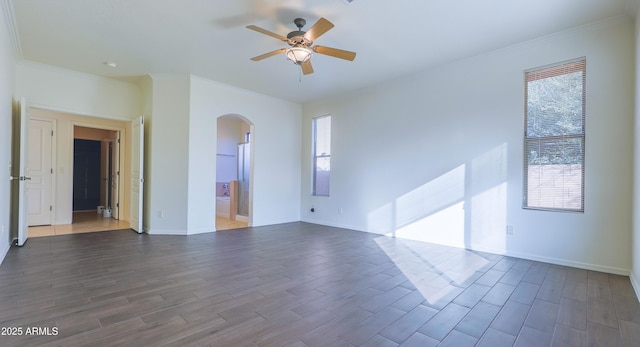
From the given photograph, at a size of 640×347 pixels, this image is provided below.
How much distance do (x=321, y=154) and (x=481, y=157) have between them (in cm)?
341

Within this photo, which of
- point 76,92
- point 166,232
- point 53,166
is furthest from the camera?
point 53,166

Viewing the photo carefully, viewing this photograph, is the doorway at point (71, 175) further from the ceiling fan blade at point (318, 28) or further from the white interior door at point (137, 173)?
the ceiling fan blade at point (318, 28)

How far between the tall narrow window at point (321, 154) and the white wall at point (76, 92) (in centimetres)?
361

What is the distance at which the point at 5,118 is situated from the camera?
11.7ft

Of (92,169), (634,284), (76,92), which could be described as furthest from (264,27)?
(92,169)

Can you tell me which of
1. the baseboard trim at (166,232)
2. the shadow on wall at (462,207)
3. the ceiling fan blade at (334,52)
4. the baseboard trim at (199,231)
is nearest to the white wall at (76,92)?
the baseboard trim at (166,232)

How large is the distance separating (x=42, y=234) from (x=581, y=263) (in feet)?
25.7

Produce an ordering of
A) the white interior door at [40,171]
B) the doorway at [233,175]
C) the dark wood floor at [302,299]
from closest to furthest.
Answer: the dark wood floor at [302,299] → the white interior door at [40,171] → the doorway at [233,175]

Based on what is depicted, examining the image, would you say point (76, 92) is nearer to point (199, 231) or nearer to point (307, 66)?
point (199, 231)

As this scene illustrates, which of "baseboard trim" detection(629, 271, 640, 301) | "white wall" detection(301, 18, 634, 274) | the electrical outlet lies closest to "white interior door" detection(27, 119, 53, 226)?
"white wall" detection(301, 18, 634, 274)

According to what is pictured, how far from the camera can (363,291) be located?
2744 millimetres

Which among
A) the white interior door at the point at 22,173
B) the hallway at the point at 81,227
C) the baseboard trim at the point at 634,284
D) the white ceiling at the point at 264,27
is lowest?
the hallway at the point at 81,227

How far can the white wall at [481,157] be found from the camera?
3.32 metres

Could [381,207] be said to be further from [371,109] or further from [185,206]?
[185,206]
